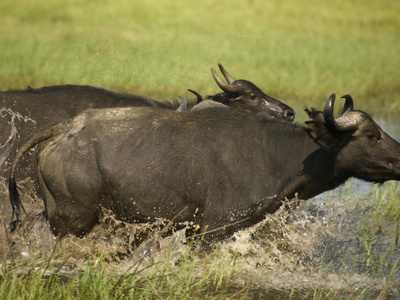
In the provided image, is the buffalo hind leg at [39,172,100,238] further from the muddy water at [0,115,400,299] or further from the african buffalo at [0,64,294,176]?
the african buffalo at [0,64,294,176]

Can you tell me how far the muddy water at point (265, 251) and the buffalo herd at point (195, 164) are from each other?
0.17m

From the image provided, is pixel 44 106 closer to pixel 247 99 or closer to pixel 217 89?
pixel 247 99

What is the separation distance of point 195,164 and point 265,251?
3.81 feet

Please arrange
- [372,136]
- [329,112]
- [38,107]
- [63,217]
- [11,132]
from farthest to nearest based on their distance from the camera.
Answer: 1. [38,107]
2. [11,132]
3. [372,136]
4. [63,217]
5. [329,112]

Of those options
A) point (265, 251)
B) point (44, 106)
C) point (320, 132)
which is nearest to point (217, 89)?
point (44, 106)

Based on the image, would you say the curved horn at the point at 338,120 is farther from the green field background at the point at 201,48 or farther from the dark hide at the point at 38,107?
the green field background at the point at 201,48

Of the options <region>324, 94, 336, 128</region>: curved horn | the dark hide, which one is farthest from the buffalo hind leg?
<region>324, 94, 336, 128</region>: curved horn

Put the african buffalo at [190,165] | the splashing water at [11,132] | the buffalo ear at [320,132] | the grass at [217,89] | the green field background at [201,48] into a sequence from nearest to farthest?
the grass at [217,89], the african buffalo at [190,165], the buffalo ear at [320,132], the splashing water at [11,132], the green field background at [201,48]

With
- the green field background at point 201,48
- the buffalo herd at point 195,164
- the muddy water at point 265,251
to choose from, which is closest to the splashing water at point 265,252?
the muddy water at point 265,251

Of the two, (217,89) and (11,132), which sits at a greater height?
(11,132)

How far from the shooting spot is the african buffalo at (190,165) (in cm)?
729

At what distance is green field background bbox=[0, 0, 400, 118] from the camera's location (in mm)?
17562

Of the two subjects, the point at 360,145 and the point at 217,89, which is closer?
the point at 360,145

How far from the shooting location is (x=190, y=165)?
743 cm
